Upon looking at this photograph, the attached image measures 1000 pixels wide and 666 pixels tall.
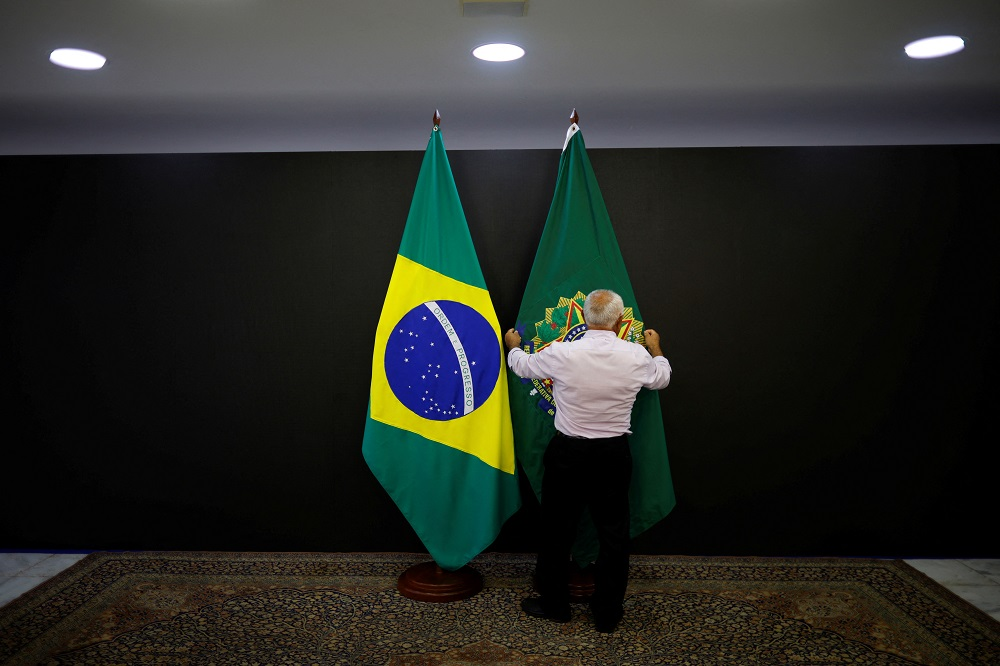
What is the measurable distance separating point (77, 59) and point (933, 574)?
474 centimetres

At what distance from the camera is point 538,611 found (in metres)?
3.22

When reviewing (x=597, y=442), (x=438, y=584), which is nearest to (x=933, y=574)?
(x=597, y=442)

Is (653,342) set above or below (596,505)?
above

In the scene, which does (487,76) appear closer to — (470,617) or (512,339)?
(512,339)

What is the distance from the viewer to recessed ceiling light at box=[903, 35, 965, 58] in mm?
3033

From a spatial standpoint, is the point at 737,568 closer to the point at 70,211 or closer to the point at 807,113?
the point at 807,113

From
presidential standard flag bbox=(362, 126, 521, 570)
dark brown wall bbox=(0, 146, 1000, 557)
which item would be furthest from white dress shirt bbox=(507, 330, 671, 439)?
dark brown wall bbox=(0, 146, 1000, 557)

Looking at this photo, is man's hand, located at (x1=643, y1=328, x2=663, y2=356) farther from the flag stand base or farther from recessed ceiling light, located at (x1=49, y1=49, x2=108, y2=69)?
recessed ceiling light, located at (x1=49, y1=49, x2=108, y2=69)

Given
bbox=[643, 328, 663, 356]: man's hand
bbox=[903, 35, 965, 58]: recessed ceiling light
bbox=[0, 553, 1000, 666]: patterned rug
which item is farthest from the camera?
bbox=[643, 328, 663, 356]: man's hand

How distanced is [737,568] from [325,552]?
218 centimetres

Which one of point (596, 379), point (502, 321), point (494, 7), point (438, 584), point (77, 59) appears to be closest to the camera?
point (494, 7)

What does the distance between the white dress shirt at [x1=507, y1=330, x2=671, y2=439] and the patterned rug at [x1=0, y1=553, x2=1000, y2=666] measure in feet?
2.94

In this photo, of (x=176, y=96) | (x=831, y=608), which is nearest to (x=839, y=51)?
(x=831, y=608)

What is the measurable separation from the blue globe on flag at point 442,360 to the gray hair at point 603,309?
545mm
